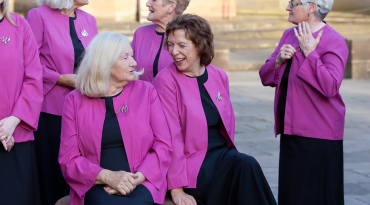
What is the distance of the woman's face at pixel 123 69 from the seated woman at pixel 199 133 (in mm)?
288

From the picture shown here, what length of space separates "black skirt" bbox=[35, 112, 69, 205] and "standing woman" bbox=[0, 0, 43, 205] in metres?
0.67

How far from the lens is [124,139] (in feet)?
13.4

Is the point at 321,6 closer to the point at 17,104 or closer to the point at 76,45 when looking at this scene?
the point at 76,45

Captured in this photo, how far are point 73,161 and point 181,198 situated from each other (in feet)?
2.40

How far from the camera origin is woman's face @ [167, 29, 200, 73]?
4281mm

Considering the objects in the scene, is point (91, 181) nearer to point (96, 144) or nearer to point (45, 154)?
point (96, 144)

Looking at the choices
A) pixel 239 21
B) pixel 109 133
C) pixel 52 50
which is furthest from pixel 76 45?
pixel 239 21

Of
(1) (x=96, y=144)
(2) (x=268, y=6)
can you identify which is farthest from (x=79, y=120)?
(2) (x=268, y=6)

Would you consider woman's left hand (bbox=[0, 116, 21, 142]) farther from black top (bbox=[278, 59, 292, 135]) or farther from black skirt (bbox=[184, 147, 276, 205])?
black top (bbox=[278, 59, 292, 135])

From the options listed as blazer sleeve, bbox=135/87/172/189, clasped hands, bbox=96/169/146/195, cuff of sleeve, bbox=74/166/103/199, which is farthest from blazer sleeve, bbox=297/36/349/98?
cuff of sleeve, bbox=74/166/103/199

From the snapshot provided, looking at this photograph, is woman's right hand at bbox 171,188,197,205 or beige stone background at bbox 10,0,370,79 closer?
woman's right hand at bbox 171,188,197,205

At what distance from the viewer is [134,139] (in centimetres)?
411

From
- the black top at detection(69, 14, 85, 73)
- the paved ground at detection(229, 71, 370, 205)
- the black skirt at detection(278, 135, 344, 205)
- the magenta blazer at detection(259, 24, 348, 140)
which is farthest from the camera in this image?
A: the paved ground at detection(229, 71, 370, 205)

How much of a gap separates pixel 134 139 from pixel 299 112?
1.19 metres
